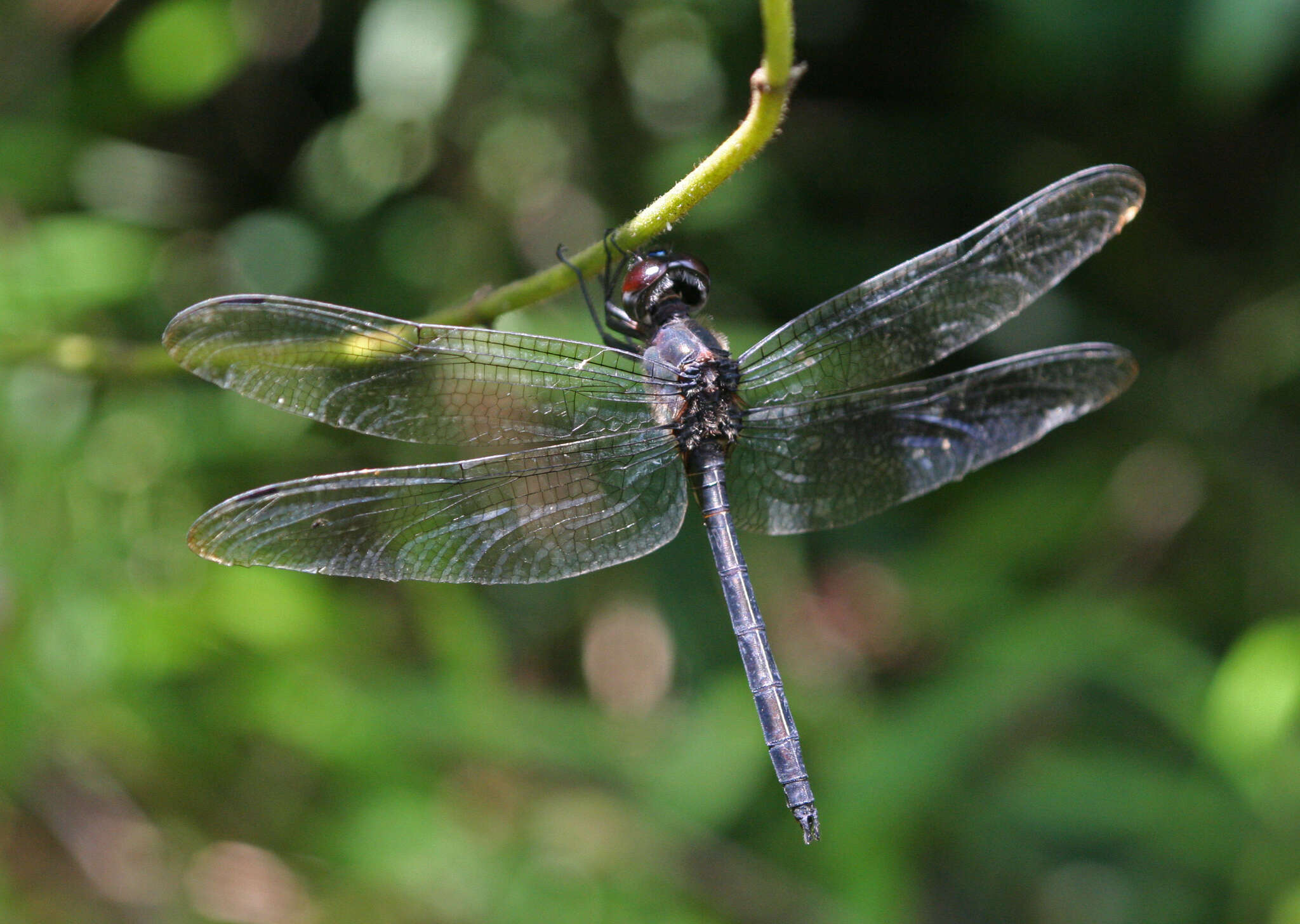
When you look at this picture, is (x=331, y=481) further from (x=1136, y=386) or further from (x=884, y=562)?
(x=1136, y=386)

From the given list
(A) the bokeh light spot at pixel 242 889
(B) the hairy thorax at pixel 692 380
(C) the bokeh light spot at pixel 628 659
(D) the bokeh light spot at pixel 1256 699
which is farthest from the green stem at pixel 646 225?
(D) the bokeh light spot at pixel 1256 699

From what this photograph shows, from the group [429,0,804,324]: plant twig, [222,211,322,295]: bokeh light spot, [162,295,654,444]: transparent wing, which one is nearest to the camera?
[429,0,804,324]: plant twig

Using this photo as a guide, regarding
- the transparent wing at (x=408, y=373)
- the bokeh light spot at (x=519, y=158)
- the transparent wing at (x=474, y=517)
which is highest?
the bokeh light spot at (x=519, y=158)

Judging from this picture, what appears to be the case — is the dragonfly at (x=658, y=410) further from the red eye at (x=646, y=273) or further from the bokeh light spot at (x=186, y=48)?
the bokeh light spot at (x=186, y=48)

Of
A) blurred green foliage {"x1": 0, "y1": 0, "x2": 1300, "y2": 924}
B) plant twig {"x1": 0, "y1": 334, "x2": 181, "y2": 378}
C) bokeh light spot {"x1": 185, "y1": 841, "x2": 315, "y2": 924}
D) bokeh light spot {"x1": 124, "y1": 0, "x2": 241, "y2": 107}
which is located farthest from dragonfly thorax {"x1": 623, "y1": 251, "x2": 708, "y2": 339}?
bokeh light spot {"x1": 185, "y1": 841, "x2": 315, "y2": 924}

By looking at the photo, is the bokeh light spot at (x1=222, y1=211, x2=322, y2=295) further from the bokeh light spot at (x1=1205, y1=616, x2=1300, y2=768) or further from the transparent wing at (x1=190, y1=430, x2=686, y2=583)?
the bokeh light spot at (x1=1205, y1=616, x2=1300, y2=768)

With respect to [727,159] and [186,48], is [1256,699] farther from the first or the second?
[186,48]

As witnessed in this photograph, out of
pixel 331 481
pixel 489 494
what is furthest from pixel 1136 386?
pixel 331 481
